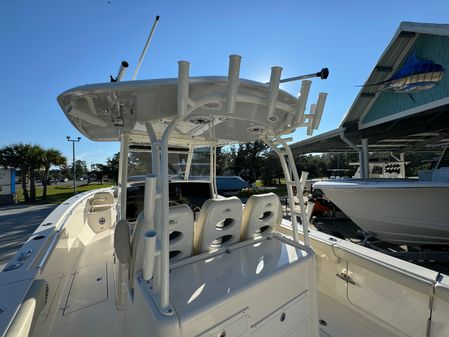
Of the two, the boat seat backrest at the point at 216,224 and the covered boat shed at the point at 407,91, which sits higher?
the covered boat shed at the point at 407,91

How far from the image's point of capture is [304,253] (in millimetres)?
1715

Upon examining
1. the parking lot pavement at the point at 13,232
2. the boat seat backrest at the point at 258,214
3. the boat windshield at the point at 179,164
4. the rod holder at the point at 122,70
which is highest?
the rod holder at the point at 122,70

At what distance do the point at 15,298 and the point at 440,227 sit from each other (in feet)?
20.6

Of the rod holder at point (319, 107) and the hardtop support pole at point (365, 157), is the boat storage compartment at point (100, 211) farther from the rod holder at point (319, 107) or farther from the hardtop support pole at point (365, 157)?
the hardtop support pole at point (365, 157)

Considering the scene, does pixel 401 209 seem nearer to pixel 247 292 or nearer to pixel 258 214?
pixel 258 214

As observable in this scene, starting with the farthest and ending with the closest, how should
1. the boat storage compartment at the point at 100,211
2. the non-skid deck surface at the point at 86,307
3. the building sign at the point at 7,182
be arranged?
the building sign at the point at 7,182 < the boat storage compartment at the point at 100,211 < the non-skid deck surface at the point at 86,307

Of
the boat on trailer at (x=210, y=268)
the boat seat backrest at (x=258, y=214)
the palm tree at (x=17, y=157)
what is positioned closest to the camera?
the boat on trailer at (x=210, y=268)

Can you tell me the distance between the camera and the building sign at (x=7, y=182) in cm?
1338

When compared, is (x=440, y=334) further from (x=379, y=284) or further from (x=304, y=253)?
(x=304, y=253)

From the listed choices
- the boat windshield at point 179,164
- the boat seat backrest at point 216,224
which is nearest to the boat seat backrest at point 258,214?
the boat seat backrest at point 216,224

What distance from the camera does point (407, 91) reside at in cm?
570

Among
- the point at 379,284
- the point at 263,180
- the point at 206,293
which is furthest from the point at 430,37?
the point at 263,180

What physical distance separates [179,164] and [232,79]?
3.72m

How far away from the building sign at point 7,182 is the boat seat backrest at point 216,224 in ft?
59.1
